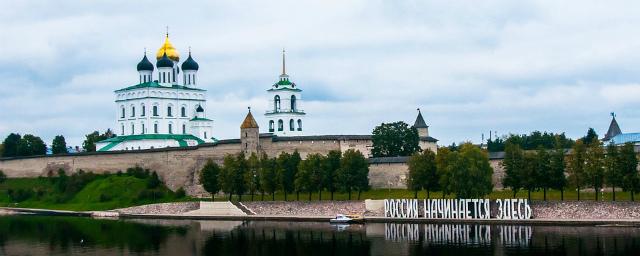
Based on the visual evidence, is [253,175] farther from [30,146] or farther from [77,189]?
[30,146]

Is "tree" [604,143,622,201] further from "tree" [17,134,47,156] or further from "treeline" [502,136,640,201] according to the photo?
"tree" [17,134,47,156]

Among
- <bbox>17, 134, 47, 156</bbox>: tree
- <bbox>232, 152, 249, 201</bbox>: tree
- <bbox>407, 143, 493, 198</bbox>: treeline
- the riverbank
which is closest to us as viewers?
the riverbank

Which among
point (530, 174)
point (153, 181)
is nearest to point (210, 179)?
point (153, 181)

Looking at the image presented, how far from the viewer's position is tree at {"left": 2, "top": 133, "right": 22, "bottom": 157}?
97.1 m

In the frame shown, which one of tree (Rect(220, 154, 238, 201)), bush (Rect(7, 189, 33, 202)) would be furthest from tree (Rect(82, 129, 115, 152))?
tree (Rect(220, 154, 238, 201))

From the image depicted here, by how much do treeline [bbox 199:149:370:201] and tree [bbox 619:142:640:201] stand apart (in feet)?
53.0

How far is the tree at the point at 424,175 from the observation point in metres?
60.4

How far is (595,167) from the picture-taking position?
5441 cm

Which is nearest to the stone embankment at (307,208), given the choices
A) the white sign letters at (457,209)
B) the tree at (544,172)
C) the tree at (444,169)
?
the white sign letters at (457,209)

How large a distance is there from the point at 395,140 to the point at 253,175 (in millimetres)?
13191

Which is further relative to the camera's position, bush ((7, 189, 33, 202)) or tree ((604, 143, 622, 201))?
bush ((7, 189, 33, 202))

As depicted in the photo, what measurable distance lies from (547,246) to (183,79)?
63.6 meters

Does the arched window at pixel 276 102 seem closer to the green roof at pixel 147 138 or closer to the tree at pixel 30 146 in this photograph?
the green roof at pixel 147 138

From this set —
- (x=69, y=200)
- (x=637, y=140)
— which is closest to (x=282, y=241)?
(x=69, y=200)
